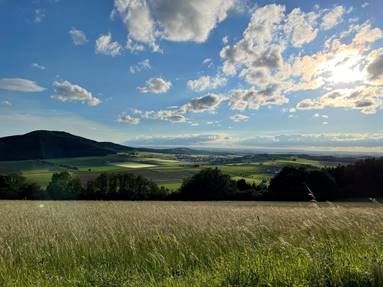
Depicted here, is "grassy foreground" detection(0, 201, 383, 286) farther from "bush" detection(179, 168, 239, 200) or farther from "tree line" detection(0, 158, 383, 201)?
"bush" detection(179, 168, 239, 200)

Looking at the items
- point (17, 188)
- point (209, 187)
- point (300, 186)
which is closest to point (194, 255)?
point (300, 186)

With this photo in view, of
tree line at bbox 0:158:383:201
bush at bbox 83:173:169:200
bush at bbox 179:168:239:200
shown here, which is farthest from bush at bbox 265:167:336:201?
bush at bbox 83:173:169:200

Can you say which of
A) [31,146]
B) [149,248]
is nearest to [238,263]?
[149,248]

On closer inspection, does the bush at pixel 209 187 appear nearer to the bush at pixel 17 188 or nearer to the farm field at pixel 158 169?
the farm field at pixel 158 169

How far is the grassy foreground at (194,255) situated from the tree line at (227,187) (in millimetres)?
55196

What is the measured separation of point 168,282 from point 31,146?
20850cm

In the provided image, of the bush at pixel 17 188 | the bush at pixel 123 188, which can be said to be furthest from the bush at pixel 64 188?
the bush at pixel 17 188

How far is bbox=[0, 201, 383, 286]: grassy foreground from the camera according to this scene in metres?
5.04

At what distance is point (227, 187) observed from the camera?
68750 millimetres

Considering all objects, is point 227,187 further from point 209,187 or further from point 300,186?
point 300,186

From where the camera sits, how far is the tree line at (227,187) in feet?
208

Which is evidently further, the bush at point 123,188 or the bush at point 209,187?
the bush at point 209,187

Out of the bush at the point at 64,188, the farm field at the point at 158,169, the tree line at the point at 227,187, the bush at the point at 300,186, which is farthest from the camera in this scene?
the farm field at the point at 158,169

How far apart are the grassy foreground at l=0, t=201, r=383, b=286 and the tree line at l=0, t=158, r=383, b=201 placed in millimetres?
55196
